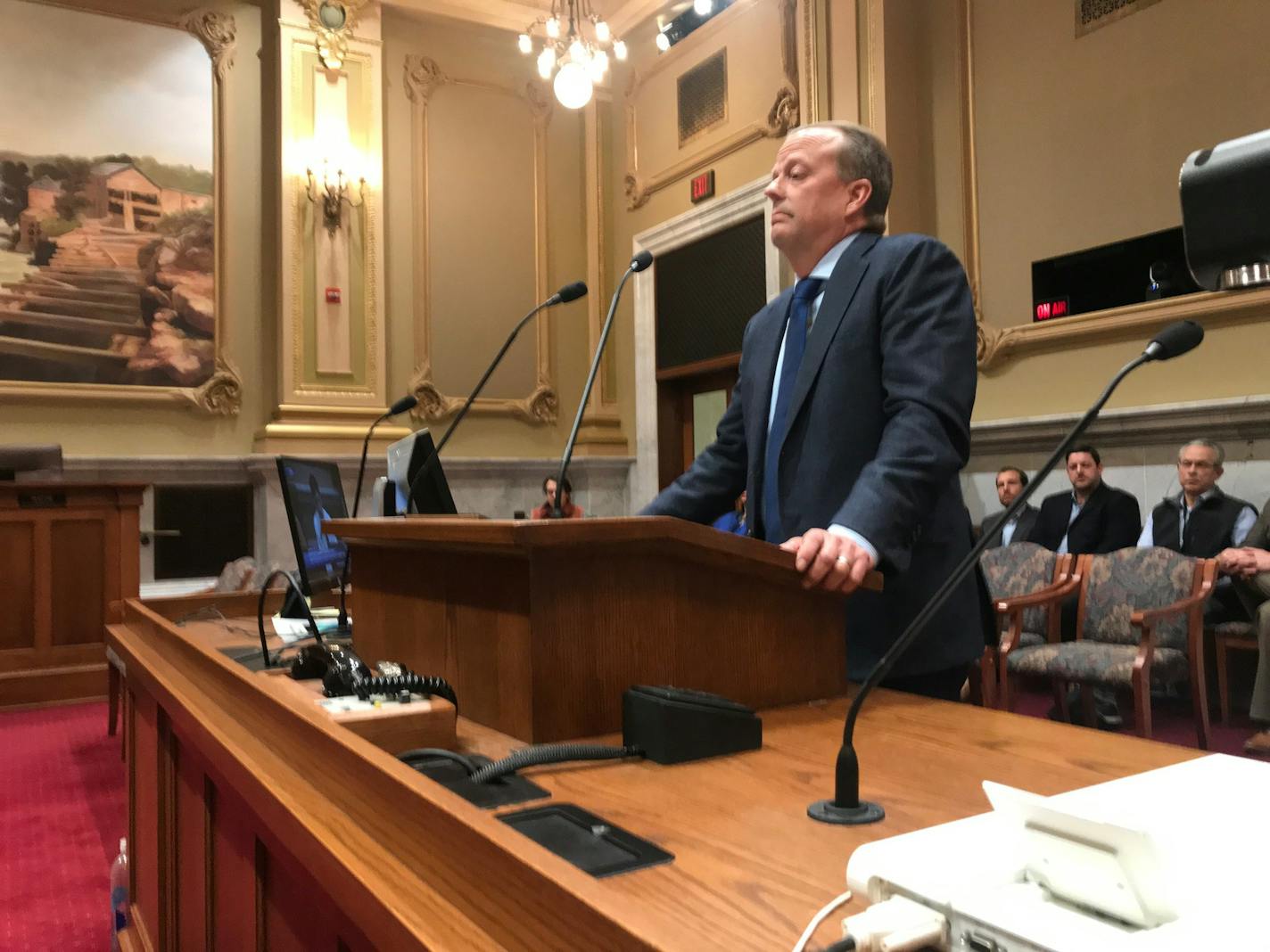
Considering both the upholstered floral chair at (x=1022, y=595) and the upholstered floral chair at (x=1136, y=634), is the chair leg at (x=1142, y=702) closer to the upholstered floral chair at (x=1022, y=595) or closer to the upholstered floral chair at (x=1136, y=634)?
the upholstered floral chair at (x=1136, y=634)

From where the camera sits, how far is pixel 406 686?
1089mm

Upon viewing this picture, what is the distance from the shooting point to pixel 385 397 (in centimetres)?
687

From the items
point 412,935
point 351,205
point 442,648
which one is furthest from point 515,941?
point 351,205

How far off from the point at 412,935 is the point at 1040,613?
13.2ft

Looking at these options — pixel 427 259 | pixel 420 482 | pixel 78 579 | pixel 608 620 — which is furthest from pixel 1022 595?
pixel 427 259

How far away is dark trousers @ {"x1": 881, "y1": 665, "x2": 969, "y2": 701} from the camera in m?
1.38

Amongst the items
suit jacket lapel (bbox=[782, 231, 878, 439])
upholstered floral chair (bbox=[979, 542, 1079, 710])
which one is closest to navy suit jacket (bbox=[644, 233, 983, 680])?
suit jacket lapel (bbox=[782, 231, 878, 439])

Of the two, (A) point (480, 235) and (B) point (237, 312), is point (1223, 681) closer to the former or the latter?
(A) point (480, 235)

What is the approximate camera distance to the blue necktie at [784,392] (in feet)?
4.96

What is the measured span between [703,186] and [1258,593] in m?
4.28

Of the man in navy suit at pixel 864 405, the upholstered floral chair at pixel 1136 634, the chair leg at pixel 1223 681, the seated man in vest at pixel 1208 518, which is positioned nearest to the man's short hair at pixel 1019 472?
the seated man in vest at pixel 1208 518

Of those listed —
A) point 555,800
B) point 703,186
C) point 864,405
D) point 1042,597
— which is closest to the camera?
point 555,800

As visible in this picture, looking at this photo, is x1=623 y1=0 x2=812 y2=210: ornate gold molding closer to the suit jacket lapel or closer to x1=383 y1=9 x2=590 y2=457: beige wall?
x1=383 y1=9 x2=590 y2=457: beige wall

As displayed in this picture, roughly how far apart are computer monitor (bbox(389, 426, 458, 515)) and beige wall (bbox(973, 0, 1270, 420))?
3.52 m
